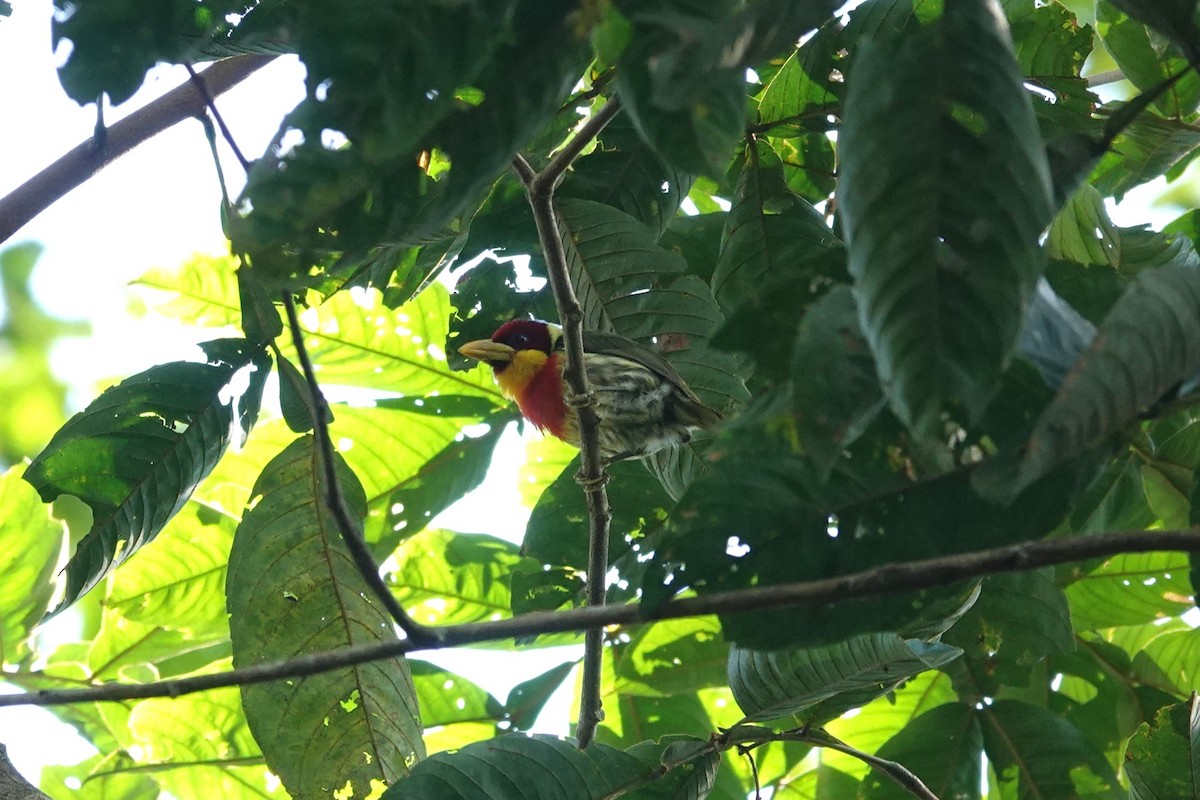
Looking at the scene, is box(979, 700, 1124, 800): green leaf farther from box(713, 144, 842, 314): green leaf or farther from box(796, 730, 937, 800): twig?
box(713, 144, 842, 314): green leaf

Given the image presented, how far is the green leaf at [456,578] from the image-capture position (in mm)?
3307

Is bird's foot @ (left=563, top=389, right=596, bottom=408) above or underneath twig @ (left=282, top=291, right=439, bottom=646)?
above

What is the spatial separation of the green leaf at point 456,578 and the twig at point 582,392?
66 cm

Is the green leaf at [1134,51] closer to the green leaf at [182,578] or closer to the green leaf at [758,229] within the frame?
the green leaf at [758,229]

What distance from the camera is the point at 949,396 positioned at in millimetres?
906

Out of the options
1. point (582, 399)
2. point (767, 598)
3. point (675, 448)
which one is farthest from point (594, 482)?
point (767, 598)

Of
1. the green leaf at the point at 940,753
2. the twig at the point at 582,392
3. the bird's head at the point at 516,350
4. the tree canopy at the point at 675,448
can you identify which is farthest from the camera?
the bird's head at the point at 516,350

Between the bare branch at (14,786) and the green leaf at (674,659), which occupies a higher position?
the green leaf at (674,659)

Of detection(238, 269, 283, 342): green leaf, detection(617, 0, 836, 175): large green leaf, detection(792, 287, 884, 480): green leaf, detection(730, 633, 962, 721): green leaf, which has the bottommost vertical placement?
detection(730, 633, 962, 721): green leaf

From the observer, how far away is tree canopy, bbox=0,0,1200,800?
39.8 inches

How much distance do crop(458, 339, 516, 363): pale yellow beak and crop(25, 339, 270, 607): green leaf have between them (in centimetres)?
104

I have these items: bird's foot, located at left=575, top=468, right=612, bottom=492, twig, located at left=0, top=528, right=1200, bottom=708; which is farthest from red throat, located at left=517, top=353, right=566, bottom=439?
twig, located at left=0, top=528, right=1200, bottom=708

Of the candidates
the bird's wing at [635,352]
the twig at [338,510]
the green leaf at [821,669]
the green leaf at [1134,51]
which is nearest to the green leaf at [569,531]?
the bird's wing at [635,352]

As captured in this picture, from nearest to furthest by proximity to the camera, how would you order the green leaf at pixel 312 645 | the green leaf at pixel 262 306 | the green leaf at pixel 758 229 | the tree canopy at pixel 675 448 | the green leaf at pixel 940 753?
1. the tree canopy at pixel 675 448
2. the green leaf at pixel 262 306
3. the green leaf at pixel 312 645
4. the green leaf at pixel 758 229
5. the green leaf at pixel 940 753
